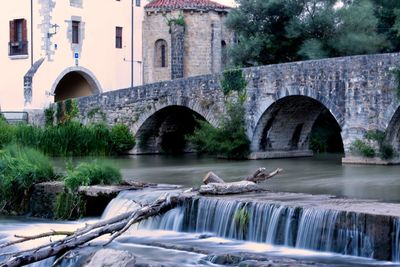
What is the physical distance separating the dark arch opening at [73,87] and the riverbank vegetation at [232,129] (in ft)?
38.9

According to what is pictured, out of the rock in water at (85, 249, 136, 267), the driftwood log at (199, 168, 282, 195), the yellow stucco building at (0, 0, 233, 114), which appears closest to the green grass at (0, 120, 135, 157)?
the yellow stucco building at (0, 0, 233, 114)

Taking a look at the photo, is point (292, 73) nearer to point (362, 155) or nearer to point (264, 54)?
point (362, 155)

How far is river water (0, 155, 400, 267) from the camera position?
42.8ft

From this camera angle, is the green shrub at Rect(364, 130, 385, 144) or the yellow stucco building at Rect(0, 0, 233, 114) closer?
the green shrub at Rect(364, 130, 385, 144)

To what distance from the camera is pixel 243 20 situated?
34969 millimetres

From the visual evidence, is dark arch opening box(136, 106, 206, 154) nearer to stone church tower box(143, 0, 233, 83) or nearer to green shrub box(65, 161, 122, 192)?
stone church tower box(143, 0, 233, 83)

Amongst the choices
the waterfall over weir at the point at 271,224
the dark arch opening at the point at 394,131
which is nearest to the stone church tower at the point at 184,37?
the dark arch opening at the point at 394,131

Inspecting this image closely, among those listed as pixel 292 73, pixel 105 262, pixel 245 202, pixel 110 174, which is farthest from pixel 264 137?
pixel 105 262

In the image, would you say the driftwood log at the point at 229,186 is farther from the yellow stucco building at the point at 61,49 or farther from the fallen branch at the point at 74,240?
the yellow stucco building at the point at 61,49

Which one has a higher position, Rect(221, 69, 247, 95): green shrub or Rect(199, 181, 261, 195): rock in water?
Rect(221, 69, 247, 95): green shrub

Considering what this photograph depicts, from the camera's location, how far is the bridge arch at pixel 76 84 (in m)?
38.3

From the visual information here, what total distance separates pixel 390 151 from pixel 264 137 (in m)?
5.64

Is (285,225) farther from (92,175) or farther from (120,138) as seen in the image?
(120,138)

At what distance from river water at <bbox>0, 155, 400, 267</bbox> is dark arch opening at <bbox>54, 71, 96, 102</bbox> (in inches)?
360
